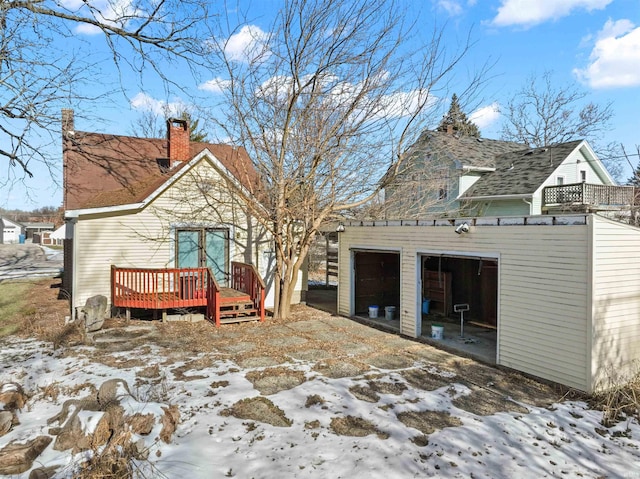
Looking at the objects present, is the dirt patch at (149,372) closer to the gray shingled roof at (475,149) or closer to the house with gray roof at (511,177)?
the gray shingled roof at (475,149)

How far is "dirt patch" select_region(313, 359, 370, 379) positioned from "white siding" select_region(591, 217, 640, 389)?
3.68m

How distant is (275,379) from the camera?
654 cm

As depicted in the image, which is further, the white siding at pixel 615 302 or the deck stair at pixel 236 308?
the deck stair at pixel 236 308

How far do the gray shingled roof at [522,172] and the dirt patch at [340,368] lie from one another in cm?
1409

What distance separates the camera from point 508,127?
98.6 ft

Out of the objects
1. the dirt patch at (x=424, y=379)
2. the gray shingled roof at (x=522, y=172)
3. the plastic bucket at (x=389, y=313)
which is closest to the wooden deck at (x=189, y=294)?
the plastic bucket at (x=389, y=313)

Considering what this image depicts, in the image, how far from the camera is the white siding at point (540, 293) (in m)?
6.31

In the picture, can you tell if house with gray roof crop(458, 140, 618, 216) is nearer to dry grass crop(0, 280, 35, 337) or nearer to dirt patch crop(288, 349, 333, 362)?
dirt patch crop(288, 349, 333, 362)

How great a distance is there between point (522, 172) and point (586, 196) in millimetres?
2997

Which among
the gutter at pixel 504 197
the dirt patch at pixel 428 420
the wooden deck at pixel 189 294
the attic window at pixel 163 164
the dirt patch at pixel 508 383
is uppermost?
the attic window at pixel 163 164

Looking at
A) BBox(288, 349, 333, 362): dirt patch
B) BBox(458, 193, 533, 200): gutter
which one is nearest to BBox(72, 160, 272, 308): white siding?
BBox(288, 349, 333, 362): dirt patch

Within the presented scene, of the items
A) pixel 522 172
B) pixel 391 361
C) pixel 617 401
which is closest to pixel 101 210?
pixel 391 361

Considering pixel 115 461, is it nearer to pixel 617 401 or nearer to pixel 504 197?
pixel 617 401

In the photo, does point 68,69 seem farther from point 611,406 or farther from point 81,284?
point 611,406
